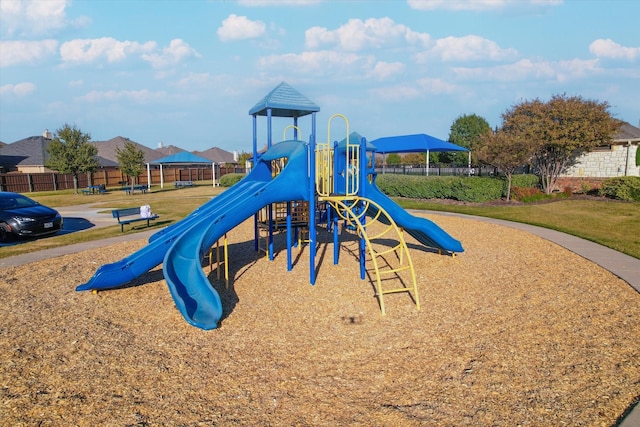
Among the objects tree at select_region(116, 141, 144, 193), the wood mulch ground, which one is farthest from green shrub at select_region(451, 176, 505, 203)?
tree at select_region(116, 141, 144, 193)

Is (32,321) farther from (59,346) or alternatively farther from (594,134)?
(594,134)

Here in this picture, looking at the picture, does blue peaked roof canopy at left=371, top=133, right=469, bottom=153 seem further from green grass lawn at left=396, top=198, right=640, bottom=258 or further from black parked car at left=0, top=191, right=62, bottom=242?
black parked car at left=0, top=191, right=62, bottom=242

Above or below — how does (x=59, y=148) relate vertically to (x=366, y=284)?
above

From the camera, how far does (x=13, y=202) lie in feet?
46.7

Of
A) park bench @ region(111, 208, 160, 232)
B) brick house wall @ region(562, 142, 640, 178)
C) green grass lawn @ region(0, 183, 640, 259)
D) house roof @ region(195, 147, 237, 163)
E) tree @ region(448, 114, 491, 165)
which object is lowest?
green grass lawn @ region(0, 183, 640, 259)

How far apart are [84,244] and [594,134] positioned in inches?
877

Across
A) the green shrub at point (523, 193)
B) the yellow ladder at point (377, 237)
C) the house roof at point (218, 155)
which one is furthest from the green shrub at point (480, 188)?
the house roof at point (218, 155)

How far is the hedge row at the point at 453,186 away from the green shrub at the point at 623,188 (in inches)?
142

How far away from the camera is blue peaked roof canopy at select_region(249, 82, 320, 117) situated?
31.5ft

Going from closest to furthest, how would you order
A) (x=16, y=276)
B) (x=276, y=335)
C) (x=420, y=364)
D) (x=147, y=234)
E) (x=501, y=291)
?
(x=420, y=364) < (x=276, y=335) < (x=501, y=291) < (x=16, y=276) < (x=147, y=234)

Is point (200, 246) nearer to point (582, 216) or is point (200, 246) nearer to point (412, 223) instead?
point (412, 223)

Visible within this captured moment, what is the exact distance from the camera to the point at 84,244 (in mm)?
12156

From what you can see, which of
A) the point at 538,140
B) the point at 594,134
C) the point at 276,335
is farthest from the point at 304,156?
the point at 594,134

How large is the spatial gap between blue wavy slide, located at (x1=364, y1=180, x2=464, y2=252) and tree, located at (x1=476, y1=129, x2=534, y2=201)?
11.9 meters
